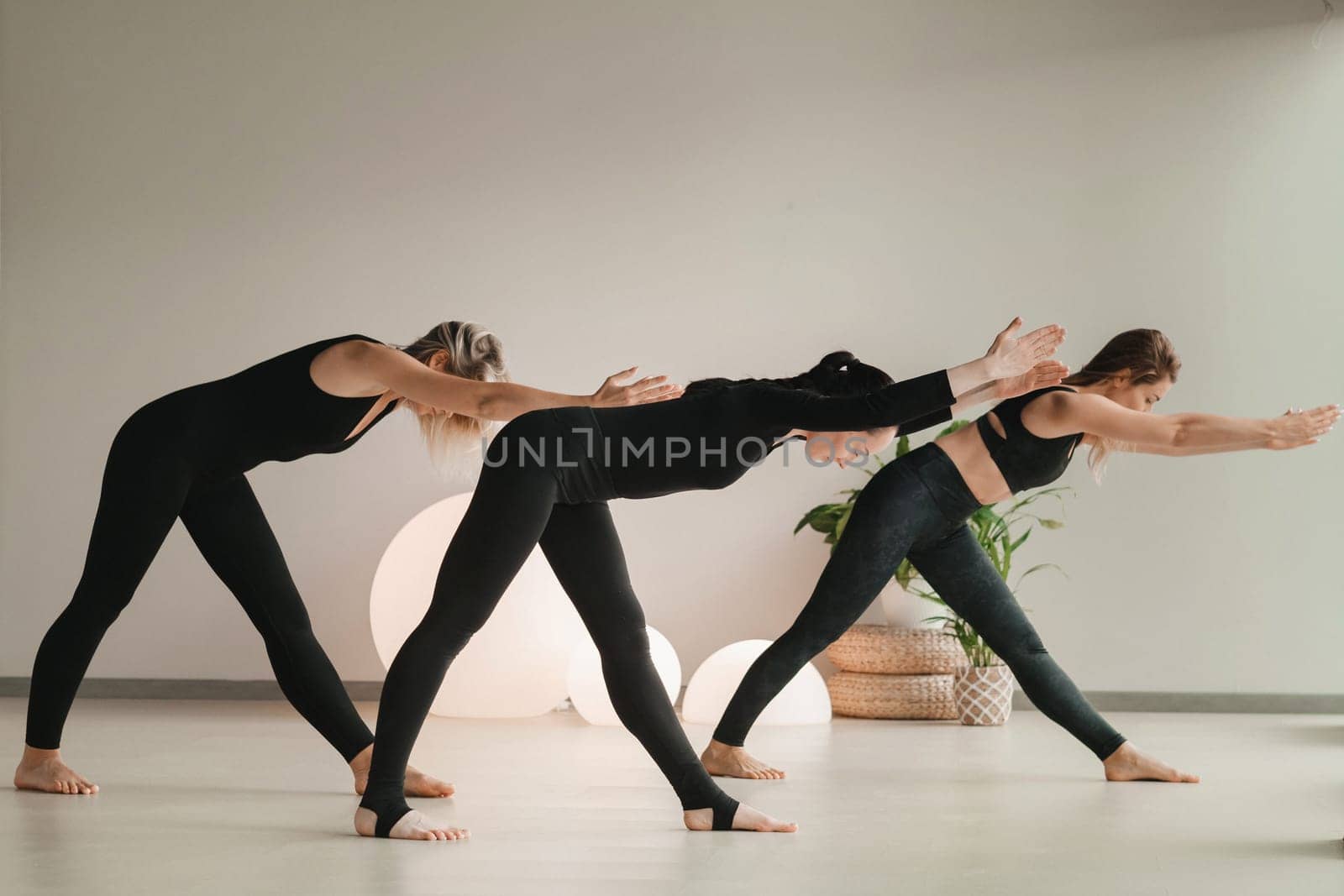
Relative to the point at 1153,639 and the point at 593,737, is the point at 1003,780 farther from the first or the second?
the point at 1153,639

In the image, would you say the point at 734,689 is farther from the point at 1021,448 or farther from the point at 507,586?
the point at 507,586

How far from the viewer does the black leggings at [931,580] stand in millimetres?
3086

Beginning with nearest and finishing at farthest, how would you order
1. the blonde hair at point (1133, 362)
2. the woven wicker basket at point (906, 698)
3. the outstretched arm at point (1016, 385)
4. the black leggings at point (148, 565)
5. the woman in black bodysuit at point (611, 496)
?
1. the woman in black bodysuit at point (611, 496)
2. the outstretched arm at point (1016, 385)
3. the black leggings at point (148, 565)
4. the blonde hair at point (1133, 362)
5. the woven wicker basket at point (906, 698)

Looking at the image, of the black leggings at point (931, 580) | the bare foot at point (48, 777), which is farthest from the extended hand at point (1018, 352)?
the bare foot at point (48, 777)

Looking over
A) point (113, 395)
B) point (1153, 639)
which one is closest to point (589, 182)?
point (113, 395)

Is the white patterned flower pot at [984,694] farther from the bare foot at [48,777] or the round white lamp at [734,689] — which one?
the bare foot at [48,777]

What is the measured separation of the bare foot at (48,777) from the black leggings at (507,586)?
36.0 inches

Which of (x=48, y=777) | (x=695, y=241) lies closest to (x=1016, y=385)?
(x=48, y=777)

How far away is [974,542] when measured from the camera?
3211 millimetres

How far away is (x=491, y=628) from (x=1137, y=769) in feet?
6.93

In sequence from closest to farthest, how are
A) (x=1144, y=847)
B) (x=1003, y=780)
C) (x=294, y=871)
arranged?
(x=294, y=871)
(x=1144, y=847)
(x=1003, y=780)

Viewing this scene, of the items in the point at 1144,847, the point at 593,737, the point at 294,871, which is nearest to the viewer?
the point at 294,871

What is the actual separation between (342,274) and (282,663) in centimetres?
274

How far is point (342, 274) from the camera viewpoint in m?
5.24
